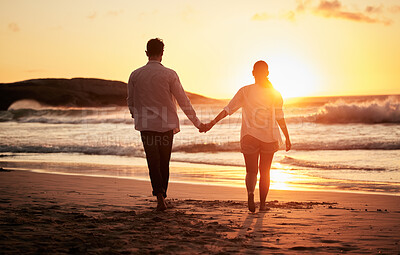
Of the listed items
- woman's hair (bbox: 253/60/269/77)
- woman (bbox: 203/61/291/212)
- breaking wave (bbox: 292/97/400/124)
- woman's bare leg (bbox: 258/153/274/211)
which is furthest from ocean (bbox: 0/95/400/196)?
breaking wave (bbox: 292/97/400/124)

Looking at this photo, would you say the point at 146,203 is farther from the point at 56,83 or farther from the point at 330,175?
the point at 56,83

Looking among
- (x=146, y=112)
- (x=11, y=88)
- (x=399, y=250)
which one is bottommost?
(x=399, y=250)

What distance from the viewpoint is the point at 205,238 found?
159 inches

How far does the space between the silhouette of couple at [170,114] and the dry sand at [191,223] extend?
1.55 ft

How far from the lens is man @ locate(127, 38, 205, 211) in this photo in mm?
5488

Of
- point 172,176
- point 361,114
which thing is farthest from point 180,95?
point 361,114

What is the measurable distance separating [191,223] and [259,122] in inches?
62.3

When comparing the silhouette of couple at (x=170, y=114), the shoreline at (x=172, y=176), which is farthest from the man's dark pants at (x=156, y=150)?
the shoreline at (x=172, y=176)

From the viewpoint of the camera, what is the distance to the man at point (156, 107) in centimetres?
549

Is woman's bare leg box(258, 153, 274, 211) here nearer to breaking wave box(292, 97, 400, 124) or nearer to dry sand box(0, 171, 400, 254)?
dry sand box(0, 171, 400, 254)

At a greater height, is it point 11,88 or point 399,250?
point 11,88

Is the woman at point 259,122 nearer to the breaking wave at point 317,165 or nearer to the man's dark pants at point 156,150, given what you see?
the man's dark pants at point 156,150

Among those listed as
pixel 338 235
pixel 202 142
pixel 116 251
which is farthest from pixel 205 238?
pixel 202 142

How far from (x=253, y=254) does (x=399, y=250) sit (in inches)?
46.0
